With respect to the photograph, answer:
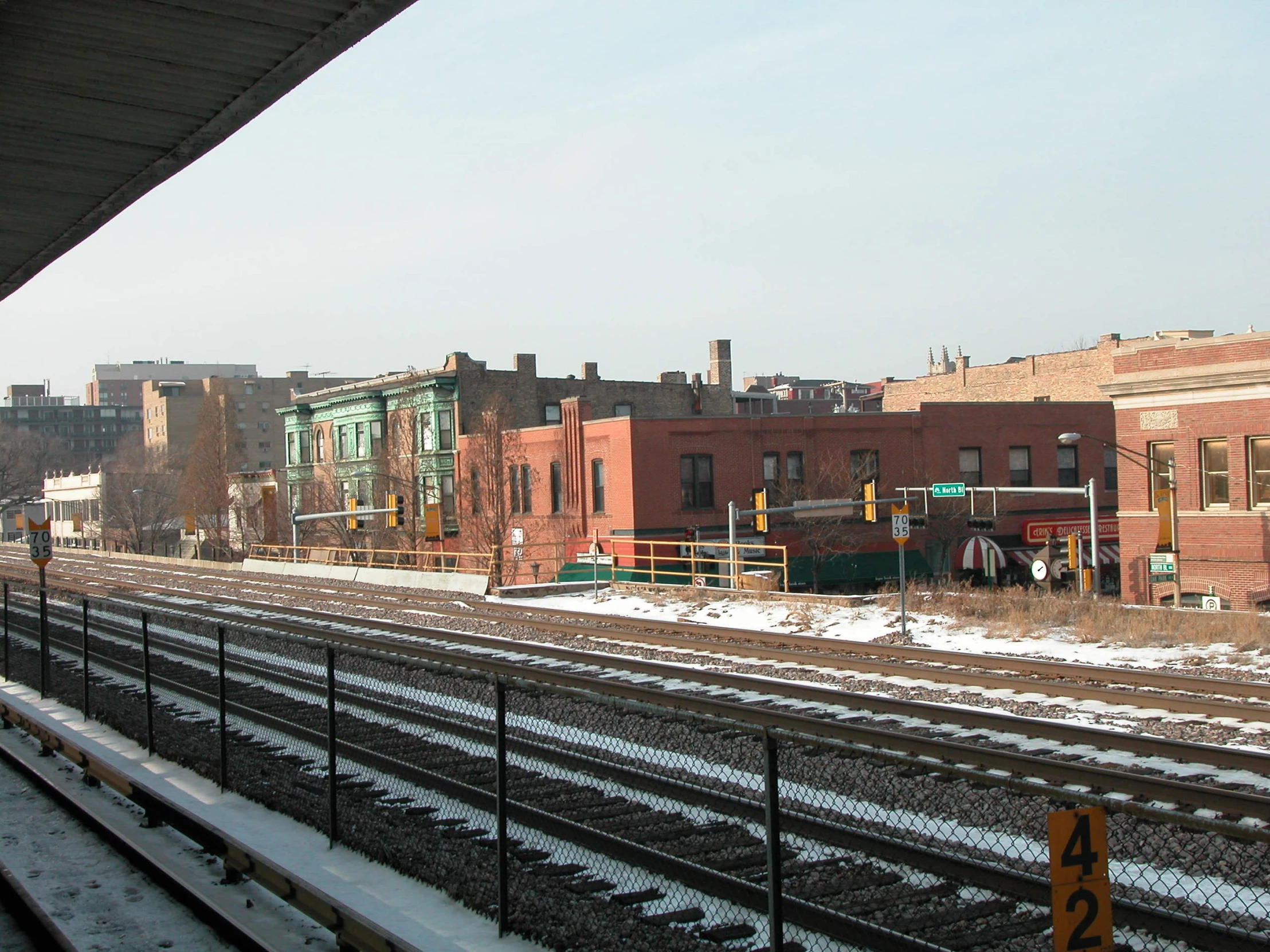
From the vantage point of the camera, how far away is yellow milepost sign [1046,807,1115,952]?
156 inches

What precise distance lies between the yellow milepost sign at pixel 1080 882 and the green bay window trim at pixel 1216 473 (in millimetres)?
32932

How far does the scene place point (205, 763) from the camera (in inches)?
456

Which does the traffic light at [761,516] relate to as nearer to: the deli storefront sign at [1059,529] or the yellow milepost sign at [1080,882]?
the deli storefront sign at [1059,529]

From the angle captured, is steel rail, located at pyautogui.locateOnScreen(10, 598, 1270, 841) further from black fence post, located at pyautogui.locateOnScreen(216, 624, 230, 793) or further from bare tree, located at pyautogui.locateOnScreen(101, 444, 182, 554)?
bare tree, located at pyautogui.locateOnScreen(101, 444, 182, 554)

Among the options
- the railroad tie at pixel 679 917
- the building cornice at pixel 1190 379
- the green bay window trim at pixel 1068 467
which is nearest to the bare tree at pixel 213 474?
the green bay window trim at pixel 1068 467

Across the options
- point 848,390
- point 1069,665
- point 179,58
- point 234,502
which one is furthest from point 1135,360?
point 848,390

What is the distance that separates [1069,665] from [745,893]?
39.6ft

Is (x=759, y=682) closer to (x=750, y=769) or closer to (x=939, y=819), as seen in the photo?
(x=750, y=769)

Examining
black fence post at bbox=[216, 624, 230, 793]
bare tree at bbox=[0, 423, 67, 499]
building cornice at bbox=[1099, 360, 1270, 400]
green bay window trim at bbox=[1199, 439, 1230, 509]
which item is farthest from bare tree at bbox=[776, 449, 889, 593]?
bare tree at bbox=[0, 423, 67, 499]

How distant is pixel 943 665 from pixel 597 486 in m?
32.6

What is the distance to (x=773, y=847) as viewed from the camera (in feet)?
17.2

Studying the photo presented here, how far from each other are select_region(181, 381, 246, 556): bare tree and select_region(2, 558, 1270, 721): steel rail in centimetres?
5678

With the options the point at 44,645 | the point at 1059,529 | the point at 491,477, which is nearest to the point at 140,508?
the point at 491,477

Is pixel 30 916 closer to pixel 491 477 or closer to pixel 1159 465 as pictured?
pixel 1159 465
